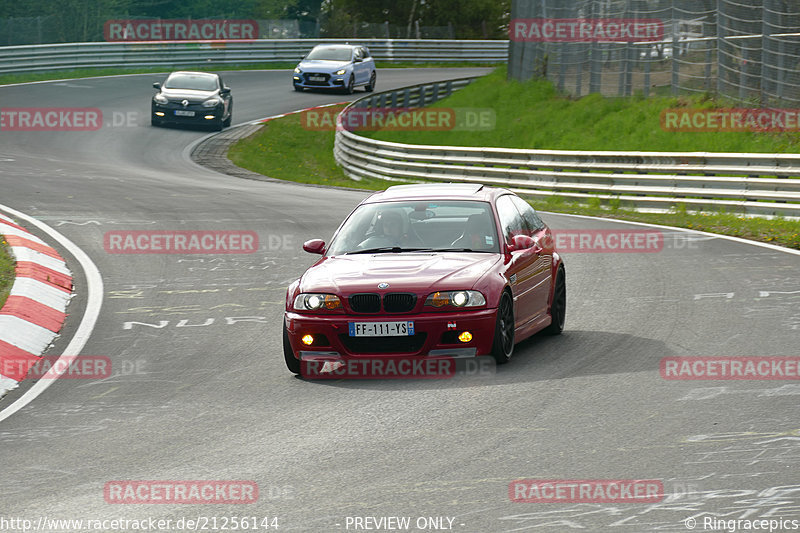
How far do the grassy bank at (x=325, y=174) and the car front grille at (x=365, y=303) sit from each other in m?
9.35

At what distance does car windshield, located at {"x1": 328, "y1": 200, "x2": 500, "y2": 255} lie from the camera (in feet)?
33.2

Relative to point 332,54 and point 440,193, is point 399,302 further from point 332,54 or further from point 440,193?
point 332,54

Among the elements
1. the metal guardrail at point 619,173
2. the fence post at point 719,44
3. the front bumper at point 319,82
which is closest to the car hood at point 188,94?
the metal guardrail at point 619,173

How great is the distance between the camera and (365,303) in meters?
9.15

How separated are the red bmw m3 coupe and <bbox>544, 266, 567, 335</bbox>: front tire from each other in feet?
0.07

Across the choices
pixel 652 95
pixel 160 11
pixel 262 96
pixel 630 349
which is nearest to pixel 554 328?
pixel 630 349

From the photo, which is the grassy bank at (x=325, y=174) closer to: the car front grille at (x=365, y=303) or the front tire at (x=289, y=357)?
the car front grille at (x=365, y=303)

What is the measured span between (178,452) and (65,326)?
16.6ft

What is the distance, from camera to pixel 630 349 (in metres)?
9.88

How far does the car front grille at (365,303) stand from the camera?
29.9ft

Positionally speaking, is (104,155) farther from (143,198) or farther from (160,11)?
(160,11)

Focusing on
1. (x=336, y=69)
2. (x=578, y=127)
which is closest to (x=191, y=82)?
(x=336, y=69)

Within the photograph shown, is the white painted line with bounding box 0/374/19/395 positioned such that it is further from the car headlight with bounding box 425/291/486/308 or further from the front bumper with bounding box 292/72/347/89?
the front bumper with bounding box 292/72/347/89

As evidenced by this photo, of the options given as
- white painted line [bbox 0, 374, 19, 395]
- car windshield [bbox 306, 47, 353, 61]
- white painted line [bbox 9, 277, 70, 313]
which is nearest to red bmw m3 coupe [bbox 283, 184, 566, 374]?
white painted line [bbox 0, 374, 19, 395]
